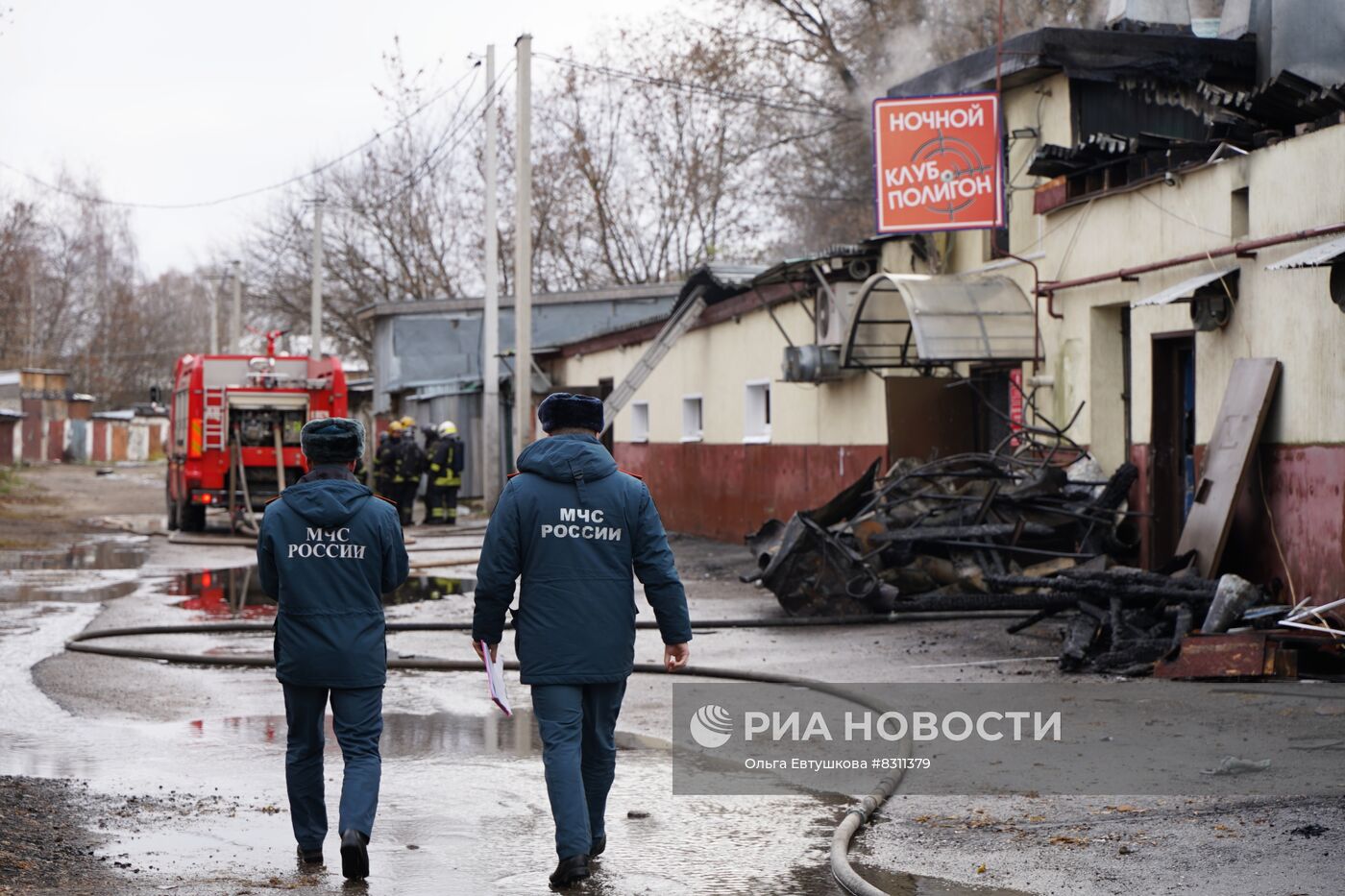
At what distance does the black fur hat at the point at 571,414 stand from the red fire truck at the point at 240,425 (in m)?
19.2

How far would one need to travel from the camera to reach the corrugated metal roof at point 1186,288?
1192 centimetres

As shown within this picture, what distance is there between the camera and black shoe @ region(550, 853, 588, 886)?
5.30 meters

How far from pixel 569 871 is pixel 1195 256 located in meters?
8.77

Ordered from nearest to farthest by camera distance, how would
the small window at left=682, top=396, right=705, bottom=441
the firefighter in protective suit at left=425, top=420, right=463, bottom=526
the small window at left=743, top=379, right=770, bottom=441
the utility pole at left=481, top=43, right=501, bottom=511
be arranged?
the small window at left=743, top=379, right=770, bottom=441 < the small window at left=682, top=396, right=705, bottom=441 < the firefighter in protective suit at left=425, top=420, right=463, bottom=526 < the utility pole at left=481, top=43, right=501, bottom=511

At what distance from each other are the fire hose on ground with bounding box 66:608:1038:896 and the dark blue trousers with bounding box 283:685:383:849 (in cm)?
171

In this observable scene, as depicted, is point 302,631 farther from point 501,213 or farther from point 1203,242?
point 501,213

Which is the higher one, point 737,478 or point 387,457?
point 387,457

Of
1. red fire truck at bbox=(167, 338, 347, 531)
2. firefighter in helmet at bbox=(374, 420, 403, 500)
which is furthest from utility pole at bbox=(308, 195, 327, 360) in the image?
red fire truck at bbox=(167, 338, 347, 531)

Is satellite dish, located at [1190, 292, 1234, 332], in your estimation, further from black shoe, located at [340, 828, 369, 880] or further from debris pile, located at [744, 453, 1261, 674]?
black shoe, located at [340, 828, 369, 880]

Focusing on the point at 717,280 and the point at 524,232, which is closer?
the point at 717,280

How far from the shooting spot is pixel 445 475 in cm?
2734

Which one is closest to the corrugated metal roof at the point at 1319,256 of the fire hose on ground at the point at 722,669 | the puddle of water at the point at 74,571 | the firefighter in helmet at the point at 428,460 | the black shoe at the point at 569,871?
the fire hose on ground at the point at 722,669

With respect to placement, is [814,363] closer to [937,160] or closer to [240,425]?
[937,160]

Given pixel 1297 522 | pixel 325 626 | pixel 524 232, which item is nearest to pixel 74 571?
pixel 524 232
